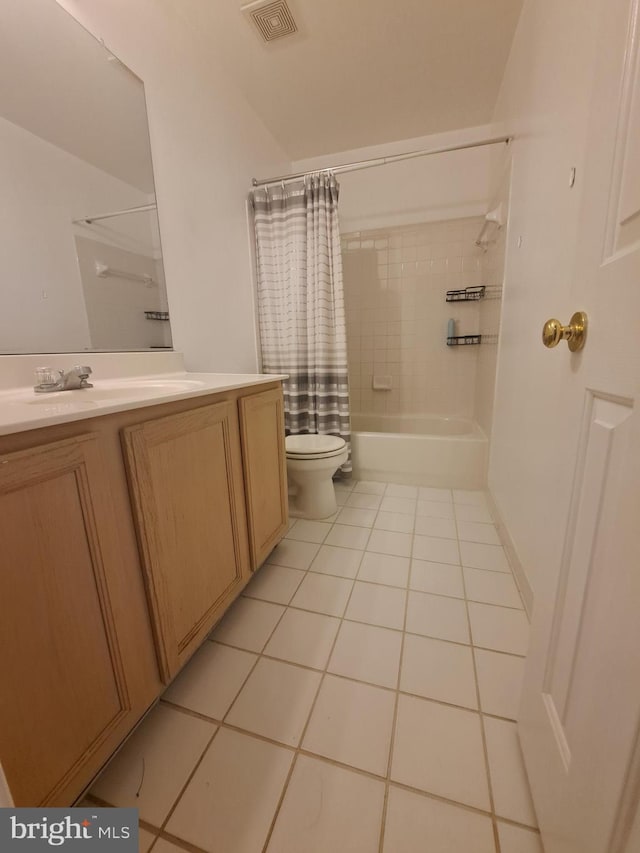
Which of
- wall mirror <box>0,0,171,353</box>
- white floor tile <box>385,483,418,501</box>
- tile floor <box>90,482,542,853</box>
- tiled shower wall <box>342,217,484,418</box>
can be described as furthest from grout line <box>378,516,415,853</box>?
tiled shower wall <box>342,217,484,418</box>

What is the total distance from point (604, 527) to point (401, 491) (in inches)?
67.1

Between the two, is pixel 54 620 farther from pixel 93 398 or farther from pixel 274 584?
pixel 274 584

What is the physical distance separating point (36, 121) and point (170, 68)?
0.80 meters

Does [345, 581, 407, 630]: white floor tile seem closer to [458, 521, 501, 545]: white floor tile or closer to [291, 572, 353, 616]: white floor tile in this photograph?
[291, 572, 353, 616]: white floor tile

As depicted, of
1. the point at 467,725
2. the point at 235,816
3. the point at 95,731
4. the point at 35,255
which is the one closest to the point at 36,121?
the point at 35,255

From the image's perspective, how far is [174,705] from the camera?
892mm

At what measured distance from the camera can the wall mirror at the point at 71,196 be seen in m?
0.92

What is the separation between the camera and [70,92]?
1.06m

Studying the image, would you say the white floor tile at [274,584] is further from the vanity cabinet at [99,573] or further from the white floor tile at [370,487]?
the white floor tile at [370,487]

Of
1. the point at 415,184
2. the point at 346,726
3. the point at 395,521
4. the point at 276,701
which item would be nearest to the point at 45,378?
the point at 276,701

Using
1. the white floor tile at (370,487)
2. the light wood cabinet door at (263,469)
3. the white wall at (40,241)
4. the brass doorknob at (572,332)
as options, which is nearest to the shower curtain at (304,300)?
the white floor tile at (370,487)

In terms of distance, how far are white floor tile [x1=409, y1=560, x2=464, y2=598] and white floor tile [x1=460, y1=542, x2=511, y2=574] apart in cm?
9

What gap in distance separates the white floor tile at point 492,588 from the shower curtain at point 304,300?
107cm

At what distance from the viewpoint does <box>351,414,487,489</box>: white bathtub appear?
2.07 metres
